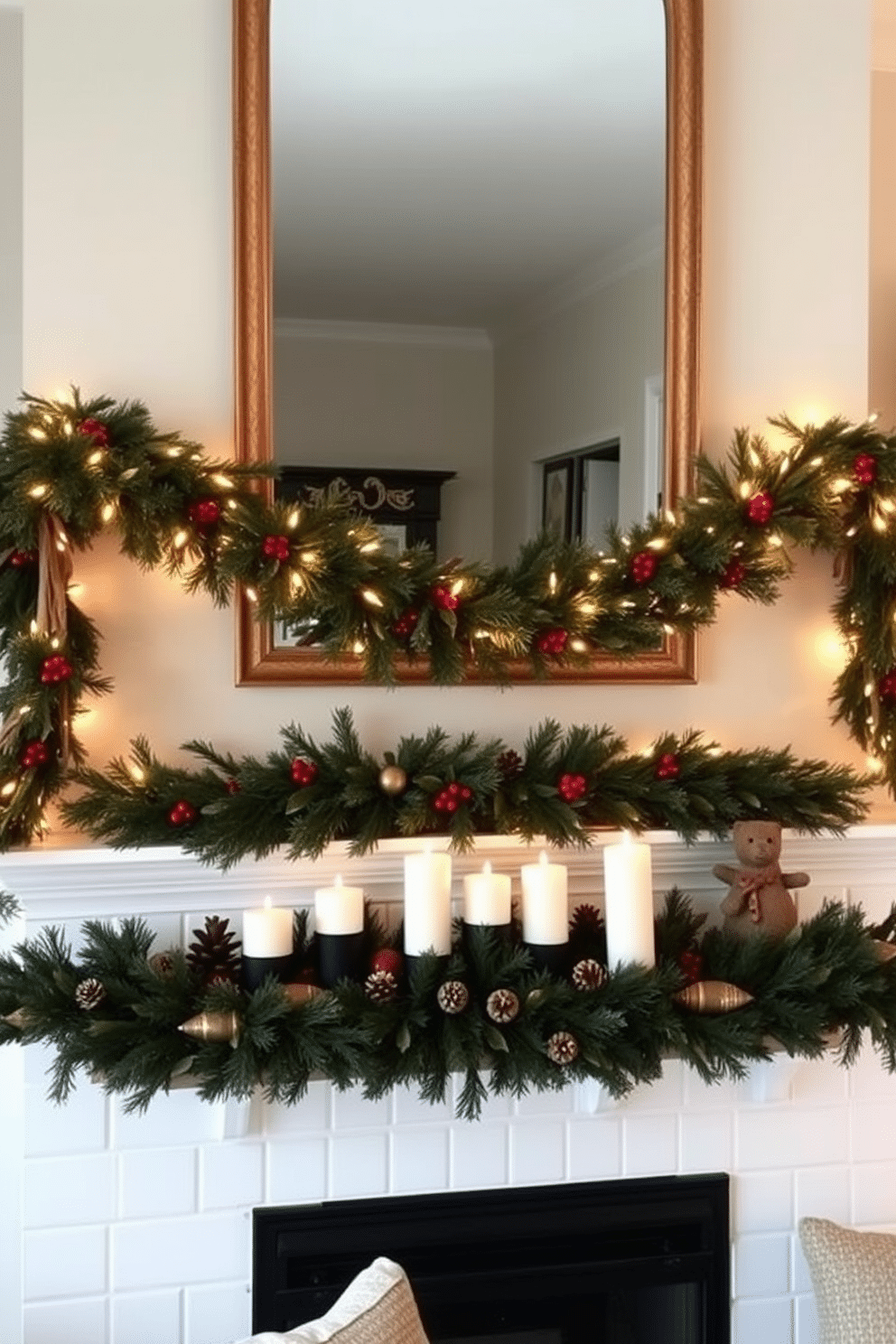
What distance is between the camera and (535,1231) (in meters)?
2.00

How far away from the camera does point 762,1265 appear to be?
2.08 m

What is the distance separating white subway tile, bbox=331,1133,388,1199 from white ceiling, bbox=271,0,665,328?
1144mm

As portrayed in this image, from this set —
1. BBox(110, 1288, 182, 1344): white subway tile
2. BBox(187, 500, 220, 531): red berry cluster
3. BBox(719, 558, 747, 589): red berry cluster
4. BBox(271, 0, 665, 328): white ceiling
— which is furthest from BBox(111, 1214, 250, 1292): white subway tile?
BBox(271, 0, 665, 328): white ceiling

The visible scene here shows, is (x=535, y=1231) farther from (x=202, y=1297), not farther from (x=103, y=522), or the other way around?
(x=103, y=522)

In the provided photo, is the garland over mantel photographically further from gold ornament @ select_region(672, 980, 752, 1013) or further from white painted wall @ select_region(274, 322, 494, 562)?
gold ornament @ select_region(672, 980, 752, 1013)

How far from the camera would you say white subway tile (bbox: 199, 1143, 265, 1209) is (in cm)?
191

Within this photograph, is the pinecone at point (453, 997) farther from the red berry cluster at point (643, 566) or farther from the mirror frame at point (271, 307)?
the red berry cluster at point (643, 566)

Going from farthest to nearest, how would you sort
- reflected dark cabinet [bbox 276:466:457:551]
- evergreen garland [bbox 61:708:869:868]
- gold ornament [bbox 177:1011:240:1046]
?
reflected dark cabinet [bbox 276:466:457:551], evergreen garland [bbox 61:708:869:868], gold ornament [bbox 177:1011:240:1046]

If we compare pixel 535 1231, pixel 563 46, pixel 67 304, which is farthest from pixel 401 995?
pixel 563 46

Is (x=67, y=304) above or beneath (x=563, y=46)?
beneath

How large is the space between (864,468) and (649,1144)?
40.5 inches

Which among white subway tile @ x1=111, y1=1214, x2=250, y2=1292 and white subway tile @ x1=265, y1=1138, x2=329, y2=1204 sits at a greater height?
white subway tile @ x1=265, y1=1138, x2=329, y2=1204

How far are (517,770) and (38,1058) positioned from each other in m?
0.74

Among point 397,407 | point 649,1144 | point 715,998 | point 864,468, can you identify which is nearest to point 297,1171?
point 649,1144
